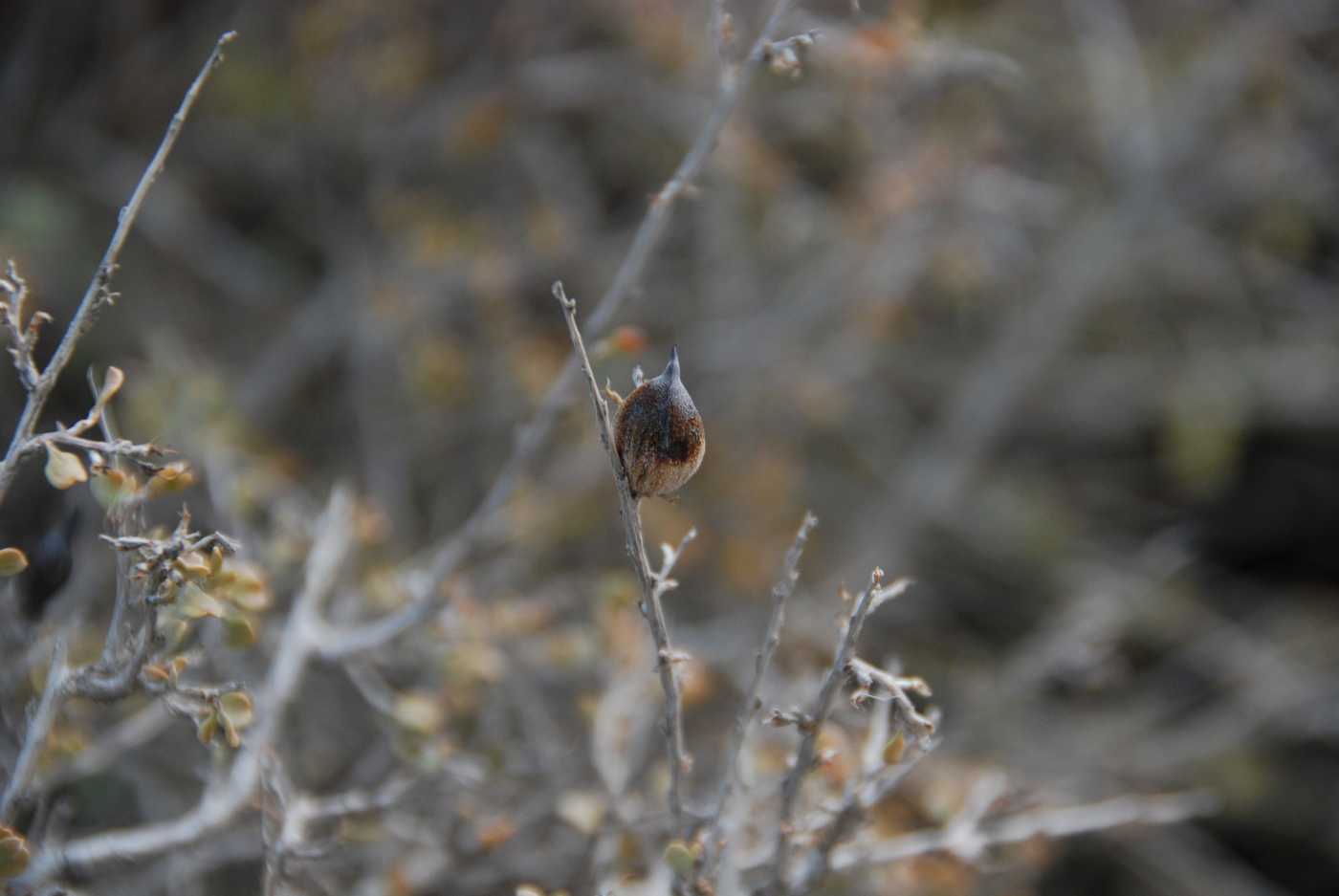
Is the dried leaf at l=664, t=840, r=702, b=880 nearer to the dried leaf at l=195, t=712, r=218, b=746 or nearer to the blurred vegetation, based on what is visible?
the dried leaf at l=195, t=712, r=218, b=746


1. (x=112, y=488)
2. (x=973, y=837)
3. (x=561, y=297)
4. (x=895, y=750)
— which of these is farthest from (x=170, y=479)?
(x=973, y=837)

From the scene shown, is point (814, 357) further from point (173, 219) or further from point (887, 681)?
point (887, 681)

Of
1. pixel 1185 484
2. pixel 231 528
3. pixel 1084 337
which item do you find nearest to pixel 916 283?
pixel 1084 337

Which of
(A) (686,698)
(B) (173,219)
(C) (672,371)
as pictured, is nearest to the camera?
(C) (672,371)

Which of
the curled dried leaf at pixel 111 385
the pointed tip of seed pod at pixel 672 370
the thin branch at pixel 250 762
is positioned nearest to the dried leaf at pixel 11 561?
the curled dried leaf at pixel 111 385

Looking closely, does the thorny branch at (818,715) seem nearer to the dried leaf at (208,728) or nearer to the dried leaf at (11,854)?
the dried leaf at (208,728)

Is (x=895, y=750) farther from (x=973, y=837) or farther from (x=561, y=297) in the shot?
(x=561, y=297)
